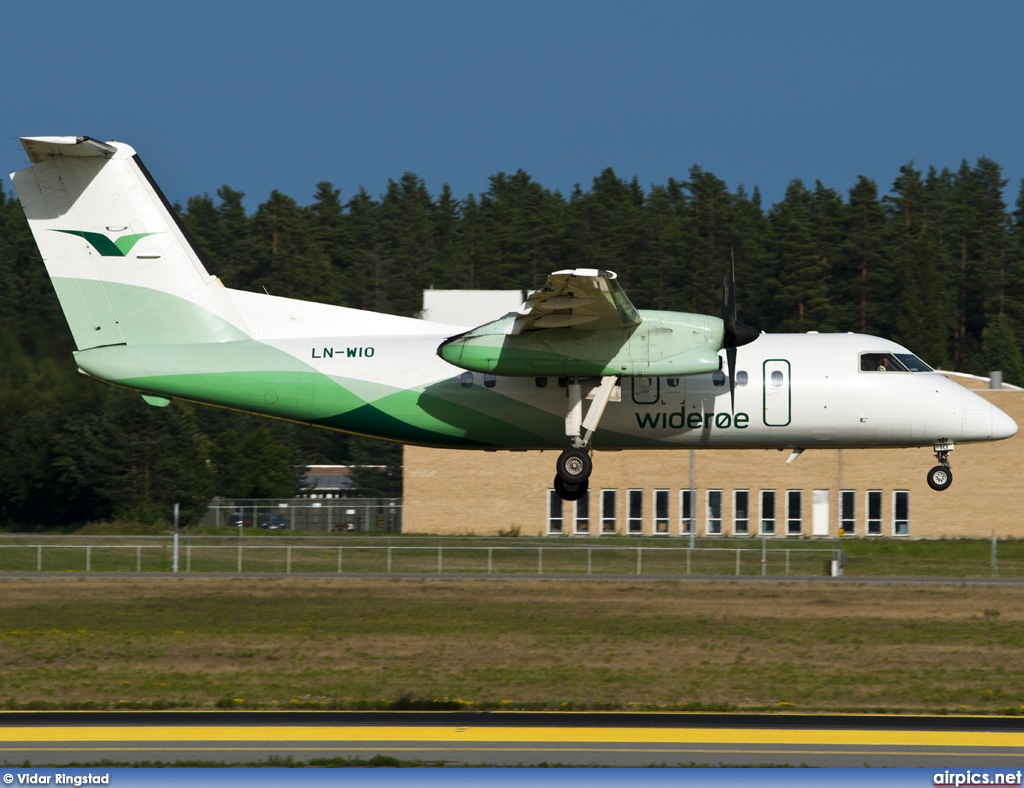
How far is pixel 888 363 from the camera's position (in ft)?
82.0

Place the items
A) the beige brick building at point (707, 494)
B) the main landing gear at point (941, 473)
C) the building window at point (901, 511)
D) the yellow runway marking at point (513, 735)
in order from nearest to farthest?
1. the yellow runway marking at point (513, 735)
2. the main landing gear at point (941, 473)
3. the beige brick building at point (707, 494)
4. the building window at point (901, 511)

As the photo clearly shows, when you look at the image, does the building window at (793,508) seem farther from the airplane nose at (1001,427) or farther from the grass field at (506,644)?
the airplane nose at (1001,427)

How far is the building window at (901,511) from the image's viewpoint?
195 ft

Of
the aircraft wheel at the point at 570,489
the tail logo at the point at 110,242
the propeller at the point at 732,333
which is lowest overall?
the aircraft wheel at the point at 570,489

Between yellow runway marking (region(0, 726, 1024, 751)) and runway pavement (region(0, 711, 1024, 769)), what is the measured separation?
0.01m

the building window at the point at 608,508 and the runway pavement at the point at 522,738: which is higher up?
the building window at the point at 608,508

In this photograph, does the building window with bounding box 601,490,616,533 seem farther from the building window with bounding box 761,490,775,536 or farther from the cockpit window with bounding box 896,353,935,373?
the cockpit window with bounding box 896,353,935,373

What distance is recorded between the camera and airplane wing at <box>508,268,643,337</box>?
70.2 ft

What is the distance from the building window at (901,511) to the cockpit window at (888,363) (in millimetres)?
36107

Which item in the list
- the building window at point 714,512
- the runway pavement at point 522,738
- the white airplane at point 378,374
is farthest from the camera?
the building window at point 714,512

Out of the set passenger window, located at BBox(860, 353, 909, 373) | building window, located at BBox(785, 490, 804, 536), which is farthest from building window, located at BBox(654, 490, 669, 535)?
passenger window, located at BBox(860, 353, 909, 373)

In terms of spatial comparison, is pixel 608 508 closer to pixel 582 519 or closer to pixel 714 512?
pixel 582 519

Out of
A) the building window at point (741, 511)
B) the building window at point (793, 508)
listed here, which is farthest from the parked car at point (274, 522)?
the building window at point (793, 508)

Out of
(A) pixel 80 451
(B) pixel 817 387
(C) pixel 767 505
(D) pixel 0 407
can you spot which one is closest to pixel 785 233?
(C) pixel 767 505
